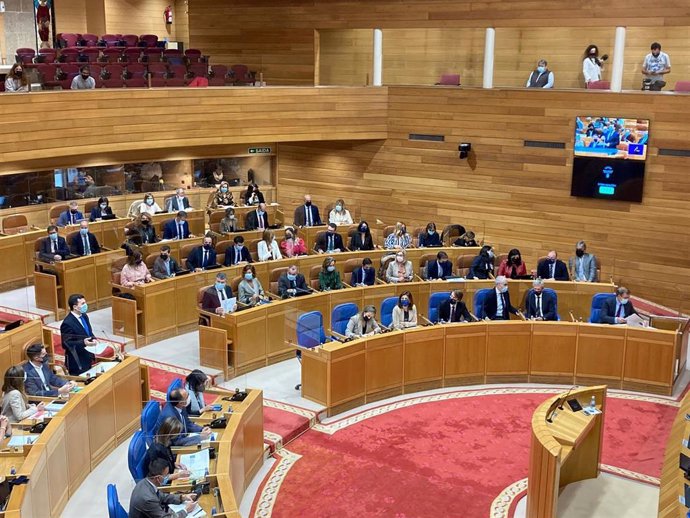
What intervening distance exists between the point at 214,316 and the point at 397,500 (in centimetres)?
385

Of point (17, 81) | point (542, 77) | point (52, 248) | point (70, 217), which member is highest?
point (542, 77)

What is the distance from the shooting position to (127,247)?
12711 mm

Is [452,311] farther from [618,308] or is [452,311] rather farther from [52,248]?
[52,248]

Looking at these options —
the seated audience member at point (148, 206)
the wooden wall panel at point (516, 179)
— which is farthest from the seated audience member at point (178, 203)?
the wooden wall panel at point (516, 179)

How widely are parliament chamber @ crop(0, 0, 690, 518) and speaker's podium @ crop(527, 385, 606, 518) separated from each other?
29 millimetres

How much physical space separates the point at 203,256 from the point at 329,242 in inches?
92.9

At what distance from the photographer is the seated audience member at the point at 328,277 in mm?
12445

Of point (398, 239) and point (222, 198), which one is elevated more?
point (222, 198)

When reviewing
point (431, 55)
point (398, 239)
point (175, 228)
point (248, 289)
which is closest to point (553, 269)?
point (398, 239)

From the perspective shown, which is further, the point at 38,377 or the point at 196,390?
the point at 38,377

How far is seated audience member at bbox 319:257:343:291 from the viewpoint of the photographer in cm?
1245

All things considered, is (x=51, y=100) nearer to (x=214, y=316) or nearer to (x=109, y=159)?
(x=109, y=159)

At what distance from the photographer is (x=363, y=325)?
10570mm

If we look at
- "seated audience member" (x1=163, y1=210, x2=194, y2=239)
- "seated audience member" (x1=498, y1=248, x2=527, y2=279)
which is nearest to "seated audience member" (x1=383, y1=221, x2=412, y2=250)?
"seated audience member" (x1=498, y1=248, x2=527, y2=279)
